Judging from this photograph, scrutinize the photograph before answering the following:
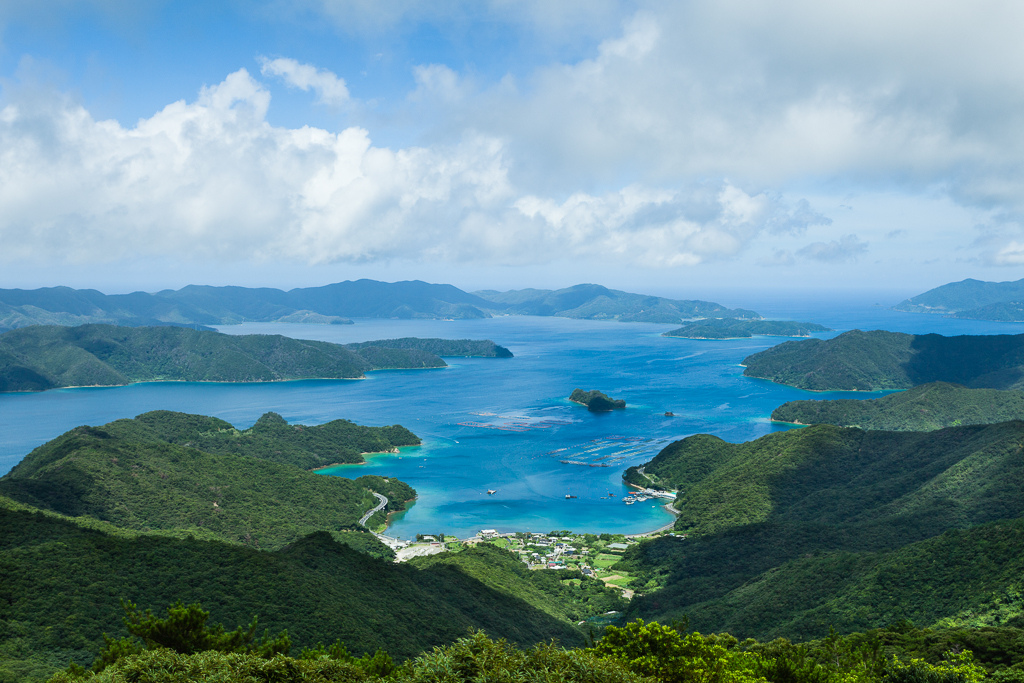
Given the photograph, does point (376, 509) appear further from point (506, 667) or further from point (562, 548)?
point (506, 667)

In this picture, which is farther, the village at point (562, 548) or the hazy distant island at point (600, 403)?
the hazy distant island at point (600, 403)

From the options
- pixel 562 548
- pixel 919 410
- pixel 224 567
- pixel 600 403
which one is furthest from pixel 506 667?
pixel 919 410

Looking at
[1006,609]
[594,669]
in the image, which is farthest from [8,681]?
[1006,609]

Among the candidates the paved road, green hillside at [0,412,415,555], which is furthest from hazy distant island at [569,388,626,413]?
the paved road

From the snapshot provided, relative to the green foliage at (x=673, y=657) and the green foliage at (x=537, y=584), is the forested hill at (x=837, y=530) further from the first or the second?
the green foliage at (x=673, y=657)

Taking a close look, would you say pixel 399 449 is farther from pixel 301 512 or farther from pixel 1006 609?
pixel 1006 609

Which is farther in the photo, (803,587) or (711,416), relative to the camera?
(711,416)

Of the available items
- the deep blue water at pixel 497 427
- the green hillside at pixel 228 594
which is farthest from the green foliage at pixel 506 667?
the deep blue water at pixel 497 427
